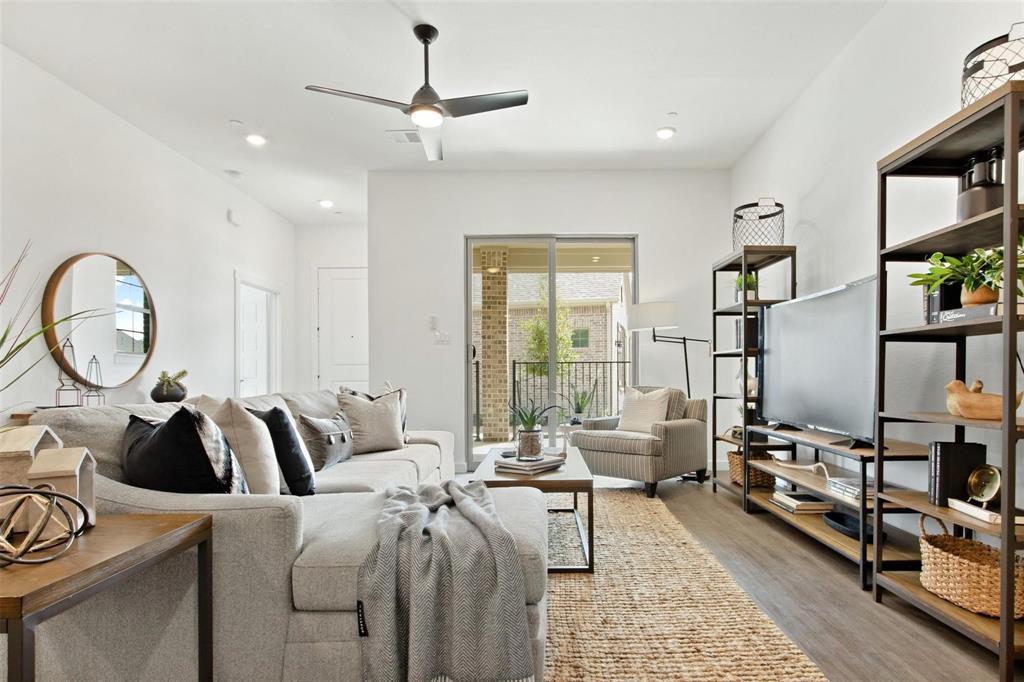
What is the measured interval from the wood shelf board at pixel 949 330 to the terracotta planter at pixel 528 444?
1670mm

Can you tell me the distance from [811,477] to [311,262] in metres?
6.36

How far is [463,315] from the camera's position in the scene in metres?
5.48

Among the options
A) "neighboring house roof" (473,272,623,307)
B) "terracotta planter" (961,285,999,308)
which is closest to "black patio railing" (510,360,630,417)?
"neighboring house roof" (473,272,623,307)

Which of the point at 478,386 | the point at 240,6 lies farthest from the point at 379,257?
the point at 240,6

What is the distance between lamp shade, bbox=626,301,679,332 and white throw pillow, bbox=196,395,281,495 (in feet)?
11.3

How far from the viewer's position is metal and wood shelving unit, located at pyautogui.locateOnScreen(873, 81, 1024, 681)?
1.65 meters

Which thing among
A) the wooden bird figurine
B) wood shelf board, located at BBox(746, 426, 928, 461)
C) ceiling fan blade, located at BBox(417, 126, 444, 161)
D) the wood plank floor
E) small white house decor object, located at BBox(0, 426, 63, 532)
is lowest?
the wood plank floor

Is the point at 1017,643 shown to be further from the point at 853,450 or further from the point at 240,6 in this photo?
the point at 240,6

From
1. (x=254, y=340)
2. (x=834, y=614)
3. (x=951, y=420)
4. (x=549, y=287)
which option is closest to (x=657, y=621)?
(x=834, y=614)

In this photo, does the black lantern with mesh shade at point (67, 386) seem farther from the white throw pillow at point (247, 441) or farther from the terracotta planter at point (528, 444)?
the terracotta planter at point (528, 444)

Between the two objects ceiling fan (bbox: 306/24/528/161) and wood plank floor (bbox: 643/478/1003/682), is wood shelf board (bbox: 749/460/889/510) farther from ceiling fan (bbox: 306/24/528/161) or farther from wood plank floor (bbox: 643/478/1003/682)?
ceiling fan (bbox: 306/24/528/161)

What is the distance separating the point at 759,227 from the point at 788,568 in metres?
2.51

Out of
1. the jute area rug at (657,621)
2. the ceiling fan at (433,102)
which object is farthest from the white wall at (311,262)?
the jute area rug at (657,621)

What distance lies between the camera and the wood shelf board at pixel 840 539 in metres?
2.42
